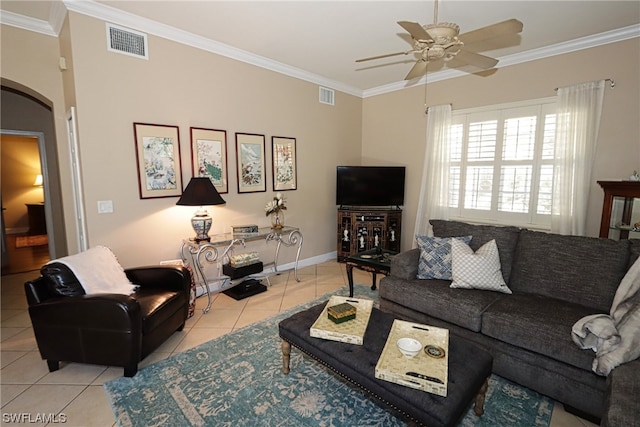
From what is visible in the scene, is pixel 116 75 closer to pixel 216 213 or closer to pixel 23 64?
pixel 23 64

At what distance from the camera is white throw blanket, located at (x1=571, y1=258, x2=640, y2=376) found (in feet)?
5.47

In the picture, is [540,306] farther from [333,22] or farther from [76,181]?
[76,181]

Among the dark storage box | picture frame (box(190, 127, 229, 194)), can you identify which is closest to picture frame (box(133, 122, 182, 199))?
picture frame (box(190, 127, 229, 194))

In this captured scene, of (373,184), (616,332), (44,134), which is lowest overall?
(616,332)

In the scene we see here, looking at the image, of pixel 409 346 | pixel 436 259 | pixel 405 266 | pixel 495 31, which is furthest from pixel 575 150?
pixel 409 346

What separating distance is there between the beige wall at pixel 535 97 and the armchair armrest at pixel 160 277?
372 centimetres

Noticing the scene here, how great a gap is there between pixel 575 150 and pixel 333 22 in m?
3.16

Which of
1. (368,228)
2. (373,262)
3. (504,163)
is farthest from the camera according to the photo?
(368,228)

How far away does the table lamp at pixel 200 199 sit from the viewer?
3169mm

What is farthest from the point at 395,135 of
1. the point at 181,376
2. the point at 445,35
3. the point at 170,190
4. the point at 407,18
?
the point at 181,376

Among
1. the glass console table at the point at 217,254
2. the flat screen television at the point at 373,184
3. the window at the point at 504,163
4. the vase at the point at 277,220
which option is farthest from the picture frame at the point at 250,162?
the window at the point at 504,163

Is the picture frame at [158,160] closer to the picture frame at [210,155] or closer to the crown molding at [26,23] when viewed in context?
the picture frame at [210,155]

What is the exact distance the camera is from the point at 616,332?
5.75ft

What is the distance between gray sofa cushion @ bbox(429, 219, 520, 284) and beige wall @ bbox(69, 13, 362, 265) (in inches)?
96.5
